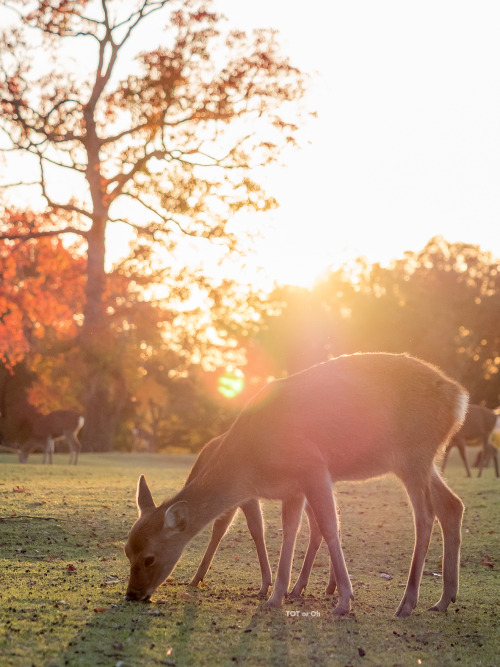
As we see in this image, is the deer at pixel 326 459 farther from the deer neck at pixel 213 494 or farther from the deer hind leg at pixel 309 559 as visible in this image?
the deer hind leg at pixel 309 559

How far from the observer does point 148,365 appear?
49.1 meters

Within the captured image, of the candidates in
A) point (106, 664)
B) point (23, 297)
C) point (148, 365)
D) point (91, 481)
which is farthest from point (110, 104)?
point (106, 664)

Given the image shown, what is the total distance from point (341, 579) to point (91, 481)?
10.3 metres

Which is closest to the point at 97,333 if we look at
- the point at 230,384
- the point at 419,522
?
the point at 419,522

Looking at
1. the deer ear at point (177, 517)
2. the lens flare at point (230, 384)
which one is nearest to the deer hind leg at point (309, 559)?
the deer ear at point (177, 517)

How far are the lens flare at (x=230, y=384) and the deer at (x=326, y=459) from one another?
49.7 metres

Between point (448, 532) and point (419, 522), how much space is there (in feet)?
1.42

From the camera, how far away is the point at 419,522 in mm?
7309

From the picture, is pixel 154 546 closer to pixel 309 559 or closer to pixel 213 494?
pixel 213 494

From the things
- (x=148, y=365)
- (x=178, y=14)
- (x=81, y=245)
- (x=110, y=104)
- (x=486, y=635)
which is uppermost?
(x=178, y=14)

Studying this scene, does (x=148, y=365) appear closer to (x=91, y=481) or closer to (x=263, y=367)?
(x=263, y=367)

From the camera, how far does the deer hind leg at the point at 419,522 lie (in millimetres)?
7207

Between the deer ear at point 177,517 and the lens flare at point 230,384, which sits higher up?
the lens flare at point 230,384

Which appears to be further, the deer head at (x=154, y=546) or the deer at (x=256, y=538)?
the deer at (x=256, y=538)
